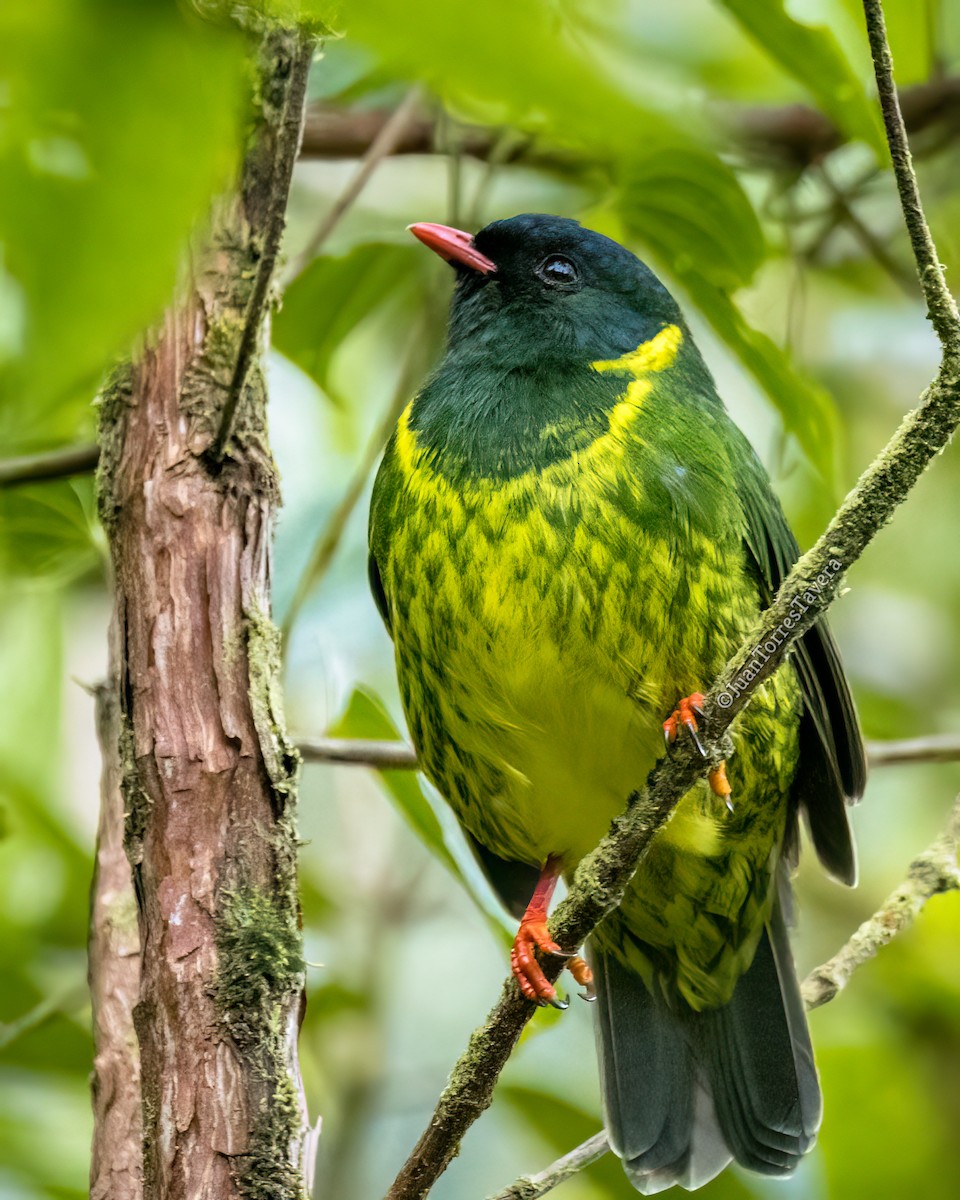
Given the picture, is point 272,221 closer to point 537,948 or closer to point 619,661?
point 619,661

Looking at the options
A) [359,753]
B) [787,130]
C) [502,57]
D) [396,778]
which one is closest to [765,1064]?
[396,778]

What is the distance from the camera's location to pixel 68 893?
347 centimetres

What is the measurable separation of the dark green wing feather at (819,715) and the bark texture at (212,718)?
0.98m

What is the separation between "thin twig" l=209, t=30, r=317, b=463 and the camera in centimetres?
169

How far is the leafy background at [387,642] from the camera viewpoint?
278 centimetres

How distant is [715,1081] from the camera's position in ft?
9.80

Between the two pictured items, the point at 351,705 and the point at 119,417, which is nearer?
the point at 119,417

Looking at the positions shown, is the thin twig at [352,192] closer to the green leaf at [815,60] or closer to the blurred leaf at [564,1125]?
the green leaf at [815,60]

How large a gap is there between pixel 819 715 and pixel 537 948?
741 mm

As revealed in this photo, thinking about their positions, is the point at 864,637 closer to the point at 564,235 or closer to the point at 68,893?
the point at 564,235

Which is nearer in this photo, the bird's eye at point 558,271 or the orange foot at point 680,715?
the orange foot at point 680,715

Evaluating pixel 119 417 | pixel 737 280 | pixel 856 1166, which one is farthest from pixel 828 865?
pixel 119 417

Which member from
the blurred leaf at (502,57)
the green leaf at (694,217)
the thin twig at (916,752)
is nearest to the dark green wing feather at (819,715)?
the thin twig at (916,752)

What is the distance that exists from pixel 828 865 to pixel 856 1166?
3.14 ft
